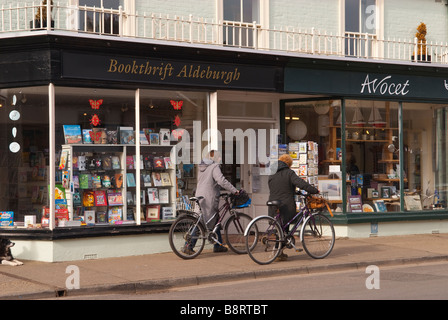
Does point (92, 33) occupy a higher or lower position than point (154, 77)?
higher

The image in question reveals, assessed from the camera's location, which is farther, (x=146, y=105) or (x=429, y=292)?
(x=146, y=105)

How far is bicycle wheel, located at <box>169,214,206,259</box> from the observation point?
1198 cm

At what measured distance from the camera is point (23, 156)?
12508 mm

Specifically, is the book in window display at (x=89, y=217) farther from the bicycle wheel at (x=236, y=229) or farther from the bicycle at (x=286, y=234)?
the bicycle at (x=286, y=234)

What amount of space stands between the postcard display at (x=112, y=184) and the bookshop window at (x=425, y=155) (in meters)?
6.15

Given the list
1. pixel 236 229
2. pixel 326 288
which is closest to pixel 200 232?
pixel 236 229

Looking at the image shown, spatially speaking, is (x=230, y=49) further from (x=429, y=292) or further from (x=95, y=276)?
(x=429, y=292)

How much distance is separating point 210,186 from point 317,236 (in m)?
2.19

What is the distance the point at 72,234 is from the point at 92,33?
3909 mm

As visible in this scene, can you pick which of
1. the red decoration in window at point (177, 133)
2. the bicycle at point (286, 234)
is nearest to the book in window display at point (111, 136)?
the red decoration in window at point (177, 133)

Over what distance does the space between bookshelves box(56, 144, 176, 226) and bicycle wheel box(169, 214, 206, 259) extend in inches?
52.4

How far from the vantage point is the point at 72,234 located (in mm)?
12055
